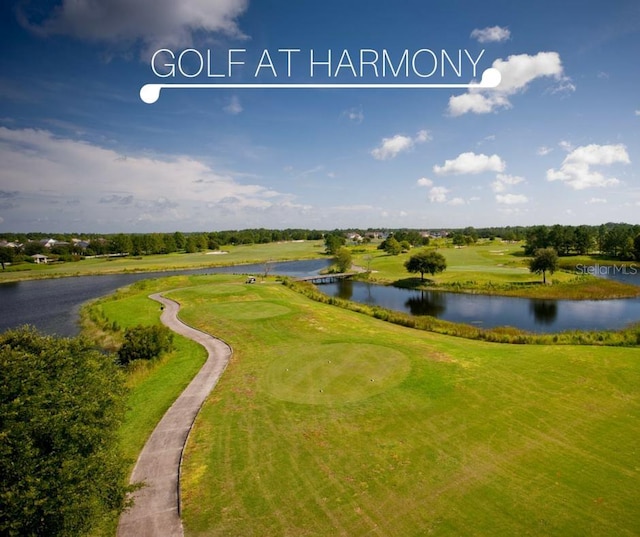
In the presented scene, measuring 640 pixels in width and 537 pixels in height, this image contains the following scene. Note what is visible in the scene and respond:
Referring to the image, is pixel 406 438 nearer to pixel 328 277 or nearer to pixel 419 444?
pixel 419 444

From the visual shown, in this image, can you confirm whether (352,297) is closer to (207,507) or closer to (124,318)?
(124,318)

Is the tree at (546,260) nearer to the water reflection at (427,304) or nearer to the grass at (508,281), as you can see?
the grass at (508,281)

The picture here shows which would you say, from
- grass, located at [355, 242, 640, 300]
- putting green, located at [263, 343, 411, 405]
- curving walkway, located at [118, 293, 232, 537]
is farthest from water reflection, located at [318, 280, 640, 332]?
curving walkway, located at [118, 293, 232, 537]

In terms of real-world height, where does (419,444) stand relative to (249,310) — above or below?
below

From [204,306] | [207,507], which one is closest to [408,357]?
[207,507]

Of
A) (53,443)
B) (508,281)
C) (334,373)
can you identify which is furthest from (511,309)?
(53,443)

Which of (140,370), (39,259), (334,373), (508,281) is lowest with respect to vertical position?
(140,370)
